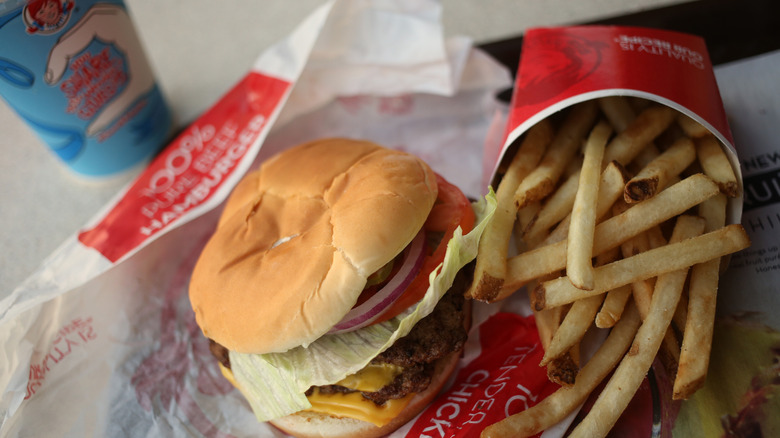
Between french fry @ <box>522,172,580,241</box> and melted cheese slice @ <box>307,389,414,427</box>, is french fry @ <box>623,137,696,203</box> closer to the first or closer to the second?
french fry @ <box>522,172,580,241</box>

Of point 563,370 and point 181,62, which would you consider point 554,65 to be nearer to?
point 563,370

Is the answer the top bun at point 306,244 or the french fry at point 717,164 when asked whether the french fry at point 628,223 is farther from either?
the top bun at point 306,244

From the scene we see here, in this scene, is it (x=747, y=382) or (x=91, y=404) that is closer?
(x=747, y=382)

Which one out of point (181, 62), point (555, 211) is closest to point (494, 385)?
point (555, 211)

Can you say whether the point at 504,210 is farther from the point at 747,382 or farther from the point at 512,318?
the point at 747,382

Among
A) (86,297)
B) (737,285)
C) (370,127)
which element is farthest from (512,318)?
(86,297)

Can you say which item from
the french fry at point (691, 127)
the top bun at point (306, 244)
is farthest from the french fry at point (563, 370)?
the french fry at point (691, 127)

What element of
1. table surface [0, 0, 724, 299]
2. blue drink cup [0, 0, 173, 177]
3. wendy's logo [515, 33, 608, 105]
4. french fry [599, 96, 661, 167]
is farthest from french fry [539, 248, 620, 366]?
blue drink cup [0, 0, 173, 177]
